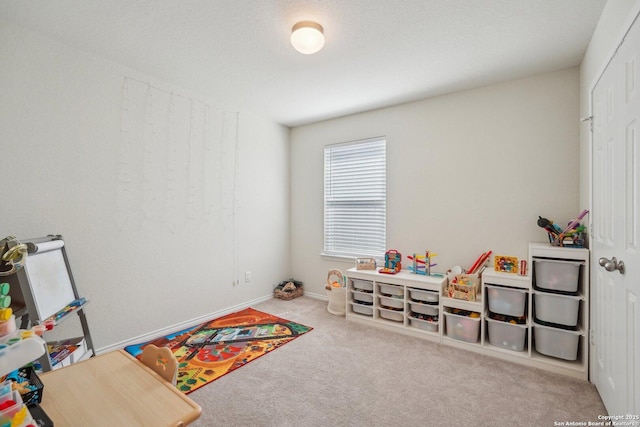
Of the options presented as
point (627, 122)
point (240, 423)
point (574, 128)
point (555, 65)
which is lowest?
point (240, 423)

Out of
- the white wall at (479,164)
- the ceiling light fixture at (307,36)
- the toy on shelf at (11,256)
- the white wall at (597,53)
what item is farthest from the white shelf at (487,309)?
the toy on shelf at (11,256)

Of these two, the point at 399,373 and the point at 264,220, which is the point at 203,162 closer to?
the point at 264,220

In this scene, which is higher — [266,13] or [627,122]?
[266,13]

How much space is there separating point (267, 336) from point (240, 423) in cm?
116

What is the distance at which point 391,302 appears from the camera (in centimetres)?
310

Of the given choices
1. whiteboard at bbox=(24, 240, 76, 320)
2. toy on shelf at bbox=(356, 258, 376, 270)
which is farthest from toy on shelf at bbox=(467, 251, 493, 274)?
whiteboard at bbox=(24, 240, 76, 320)

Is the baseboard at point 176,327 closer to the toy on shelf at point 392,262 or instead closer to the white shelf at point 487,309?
the white shelf at point 487,309

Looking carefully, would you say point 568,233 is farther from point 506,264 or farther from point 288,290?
point 288,290

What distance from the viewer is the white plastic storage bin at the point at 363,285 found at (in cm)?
326

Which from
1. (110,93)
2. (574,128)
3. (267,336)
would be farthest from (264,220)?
(574,128)

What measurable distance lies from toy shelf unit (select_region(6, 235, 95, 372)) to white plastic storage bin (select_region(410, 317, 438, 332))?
2.73 metres

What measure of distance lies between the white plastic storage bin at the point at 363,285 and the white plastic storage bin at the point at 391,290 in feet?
0.44

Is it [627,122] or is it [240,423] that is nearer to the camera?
[627,122]

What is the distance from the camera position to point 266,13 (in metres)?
1.92
